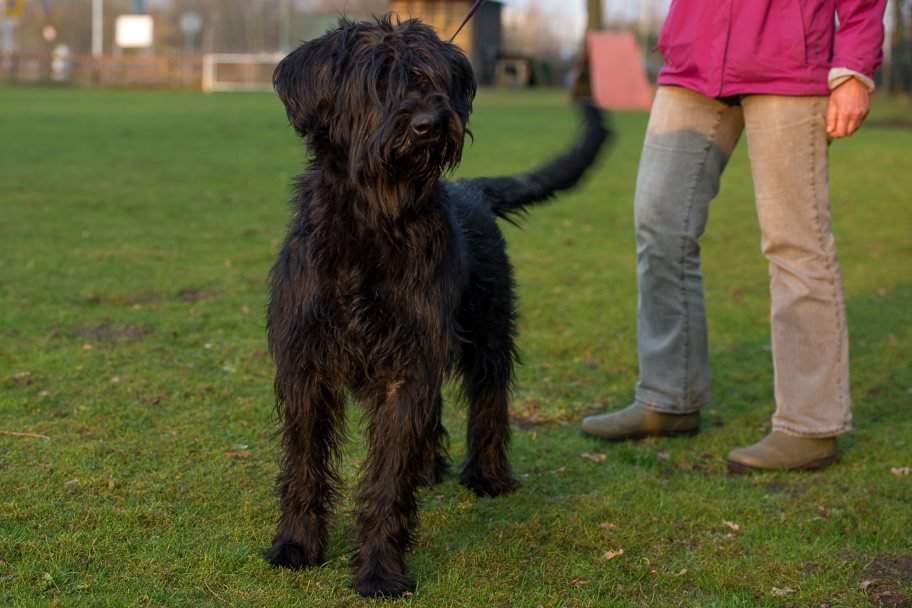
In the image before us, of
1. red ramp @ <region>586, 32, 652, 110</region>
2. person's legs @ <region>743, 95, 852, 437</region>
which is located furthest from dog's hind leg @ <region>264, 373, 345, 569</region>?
red ramp @ <region>586, 32, 652, 110</region>

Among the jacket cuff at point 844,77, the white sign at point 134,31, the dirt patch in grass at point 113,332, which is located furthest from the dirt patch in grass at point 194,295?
the white sign at point 134,31

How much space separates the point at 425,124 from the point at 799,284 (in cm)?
223

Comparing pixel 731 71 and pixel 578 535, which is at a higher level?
pixel 731 71

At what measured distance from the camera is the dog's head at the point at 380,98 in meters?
3.13

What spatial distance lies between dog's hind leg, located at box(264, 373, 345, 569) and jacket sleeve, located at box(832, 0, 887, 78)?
2479mm

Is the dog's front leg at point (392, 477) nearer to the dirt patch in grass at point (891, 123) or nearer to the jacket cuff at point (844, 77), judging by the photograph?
the jacket cuff at point (844, 77)

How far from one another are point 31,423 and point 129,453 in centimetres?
61

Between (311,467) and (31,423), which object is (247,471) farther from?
(31,423)

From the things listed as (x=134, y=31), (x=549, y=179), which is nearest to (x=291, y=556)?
(x=549, y=179)

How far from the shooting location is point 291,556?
3.50 m

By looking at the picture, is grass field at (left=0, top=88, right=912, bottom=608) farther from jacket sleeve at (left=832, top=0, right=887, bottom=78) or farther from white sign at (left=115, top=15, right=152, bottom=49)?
white sign at (left=115, top=15, right=152, bottom=49)

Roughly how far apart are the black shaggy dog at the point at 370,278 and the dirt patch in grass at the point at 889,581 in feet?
5.01

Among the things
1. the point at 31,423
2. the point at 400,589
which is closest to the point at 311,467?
the point at 400,589

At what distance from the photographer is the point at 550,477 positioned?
4578mm
